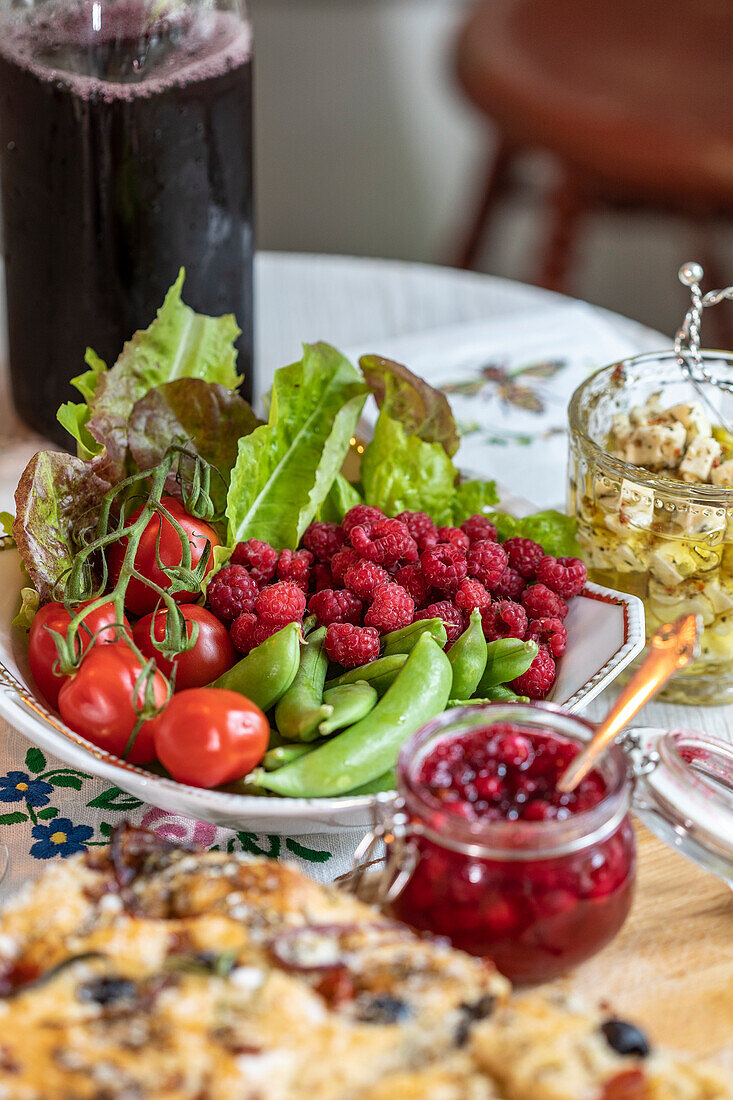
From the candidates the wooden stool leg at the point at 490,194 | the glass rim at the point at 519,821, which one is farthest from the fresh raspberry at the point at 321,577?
the wooden stool leg at the point at 490,194

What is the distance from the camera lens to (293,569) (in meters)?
1.04

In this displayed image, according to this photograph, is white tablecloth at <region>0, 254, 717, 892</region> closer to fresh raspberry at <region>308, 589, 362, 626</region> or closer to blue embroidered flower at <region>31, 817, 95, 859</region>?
blue embroidered flower at <region>31, 817, 95, 859</region>

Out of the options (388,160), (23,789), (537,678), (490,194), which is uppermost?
(537,678)

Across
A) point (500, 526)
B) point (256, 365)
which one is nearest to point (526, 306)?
point (256, 365)

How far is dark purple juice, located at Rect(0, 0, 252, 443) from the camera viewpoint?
118 centimetres

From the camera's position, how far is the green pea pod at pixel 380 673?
0.95m

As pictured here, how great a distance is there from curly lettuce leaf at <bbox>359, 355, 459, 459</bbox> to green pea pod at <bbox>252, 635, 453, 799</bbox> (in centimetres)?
34

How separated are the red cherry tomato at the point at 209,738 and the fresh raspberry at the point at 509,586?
29 cm

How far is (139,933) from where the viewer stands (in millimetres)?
669

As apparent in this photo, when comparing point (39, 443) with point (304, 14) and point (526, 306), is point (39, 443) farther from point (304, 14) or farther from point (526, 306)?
point (304, 14)

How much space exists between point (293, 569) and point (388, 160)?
3.25 m

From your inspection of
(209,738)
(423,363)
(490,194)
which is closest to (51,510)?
(209,738)

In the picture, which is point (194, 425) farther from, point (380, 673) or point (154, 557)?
point (380, 673)

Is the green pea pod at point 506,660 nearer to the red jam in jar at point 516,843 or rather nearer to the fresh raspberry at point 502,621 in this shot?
the fresh raspberry at point 502,621
